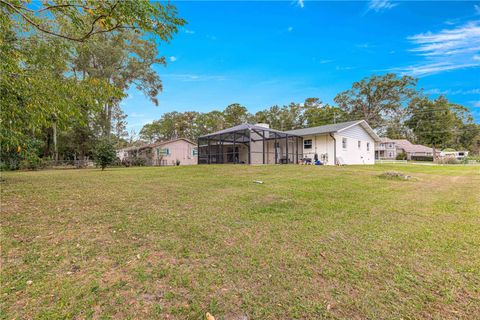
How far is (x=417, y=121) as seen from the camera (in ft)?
113

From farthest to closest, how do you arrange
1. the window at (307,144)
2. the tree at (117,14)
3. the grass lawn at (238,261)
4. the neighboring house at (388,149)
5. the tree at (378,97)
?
the neighboring house at (388,149) → the tree at (378,97) → the window at (307,144) → the tree at (117,14) → the grass lawn at (238,261)

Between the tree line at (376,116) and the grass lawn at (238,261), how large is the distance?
1396 inches

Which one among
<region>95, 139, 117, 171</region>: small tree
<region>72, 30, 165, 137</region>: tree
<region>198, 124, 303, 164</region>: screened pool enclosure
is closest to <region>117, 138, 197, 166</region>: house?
<region>72, 30, 165, 137</region>: tree

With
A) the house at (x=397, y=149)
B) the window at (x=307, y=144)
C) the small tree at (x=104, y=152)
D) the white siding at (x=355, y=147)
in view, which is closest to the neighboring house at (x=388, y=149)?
the house at (x=397, y=149)

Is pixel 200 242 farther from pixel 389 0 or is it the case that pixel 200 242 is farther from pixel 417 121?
pixel 417 121

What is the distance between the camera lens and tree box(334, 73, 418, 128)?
35.5 metres

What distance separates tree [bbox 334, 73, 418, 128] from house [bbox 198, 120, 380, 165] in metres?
19.6

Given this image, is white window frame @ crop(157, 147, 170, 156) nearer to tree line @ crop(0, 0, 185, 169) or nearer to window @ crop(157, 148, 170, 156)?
window @ crop(157, 148, 170, 156)

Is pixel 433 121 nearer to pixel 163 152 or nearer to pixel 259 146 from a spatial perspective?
pixel 259 146

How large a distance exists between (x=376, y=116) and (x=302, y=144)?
89.6 ft

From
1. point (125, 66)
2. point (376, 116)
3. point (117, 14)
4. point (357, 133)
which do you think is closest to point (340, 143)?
point (357, 133)

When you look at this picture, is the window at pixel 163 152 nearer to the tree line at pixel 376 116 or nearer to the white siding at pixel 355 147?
the tree line at pixel 376 116

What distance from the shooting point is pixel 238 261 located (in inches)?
104

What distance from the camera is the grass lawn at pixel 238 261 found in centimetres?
188
